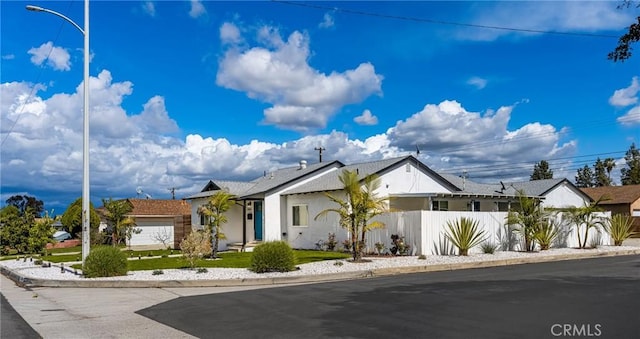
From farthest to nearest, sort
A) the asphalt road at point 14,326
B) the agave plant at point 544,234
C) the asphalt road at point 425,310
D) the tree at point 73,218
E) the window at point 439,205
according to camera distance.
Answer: the tree at point 73,218 → the window at point 439,205 → the agave plant at point 544,234 → the asphalt road at point 14,326 → the asphalt road at point 425,310

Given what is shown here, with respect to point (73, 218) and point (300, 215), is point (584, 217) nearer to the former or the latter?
point (300, 215)

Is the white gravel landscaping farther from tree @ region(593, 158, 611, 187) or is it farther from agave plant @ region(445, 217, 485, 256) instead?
tree @ region(593, 158, 611, 187)

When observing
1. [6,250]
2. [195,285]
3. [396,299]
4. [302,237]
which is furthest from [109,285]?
[6,250]

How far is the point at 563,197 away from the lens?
38.4 m

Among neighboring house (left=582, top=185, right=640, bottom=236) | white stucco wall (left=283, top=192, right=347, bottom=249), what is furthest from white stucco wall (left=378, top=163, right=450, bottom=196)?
neighboring house (left=582, top=185, right=640, bottom=236)

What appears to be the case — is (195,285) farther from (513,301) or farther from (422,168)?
(422,168)

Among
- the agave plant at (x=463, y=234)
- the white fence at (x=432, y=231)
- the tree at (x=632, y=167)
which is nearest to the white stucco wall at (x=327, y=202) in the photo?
the white fence at (x=432, y=231)

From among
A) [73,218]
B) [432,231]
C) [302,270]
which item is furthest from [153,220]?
[302,270]

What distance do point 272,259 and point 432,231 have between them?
316 inches

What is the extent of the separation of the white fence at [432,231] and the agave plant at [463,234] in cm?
25

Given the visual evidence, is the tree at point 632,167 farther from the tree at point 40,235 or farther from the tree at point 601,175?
the tree at point 40,235

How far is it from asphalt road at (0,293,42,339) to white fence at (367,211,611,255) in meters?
14.6

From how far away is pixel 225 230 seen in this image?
105 feet

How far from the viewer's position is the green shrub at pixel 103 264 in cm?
1652
